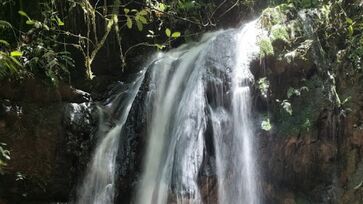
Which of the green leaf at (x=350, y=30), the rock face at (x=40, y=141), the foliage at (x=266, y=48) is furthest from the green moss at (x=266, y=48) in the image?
the rock face at (x=40, y=141)

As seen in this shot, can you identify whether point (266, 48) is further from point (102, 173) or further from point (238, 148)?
point (102, 173)

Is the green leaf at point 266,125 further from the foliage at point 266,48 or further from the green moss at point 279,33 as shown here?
the green moss at point 279,33

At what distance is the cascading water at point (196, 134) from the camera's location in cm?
554

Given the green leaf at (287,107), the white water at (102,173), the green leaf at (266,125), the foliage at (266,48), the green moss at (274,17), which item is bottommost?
the white water at (102,173)

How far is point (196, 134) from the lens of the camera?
18.5 feet

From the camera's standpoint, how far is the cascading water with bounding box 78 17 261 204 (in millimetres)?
5539

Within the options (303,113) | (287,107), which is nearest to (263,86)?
(287,107)

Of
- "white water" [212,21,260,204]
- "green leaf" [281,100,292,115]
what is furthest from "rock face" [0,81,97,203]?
"green leaf" [281,100,292,115]

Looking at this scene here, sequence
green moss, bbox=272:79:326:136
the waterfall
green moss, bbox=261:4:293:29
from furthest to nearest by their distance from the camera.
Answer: green moss, bbox=261:4:293:29
green moss, bbox=272:79:326:136
the waterfall

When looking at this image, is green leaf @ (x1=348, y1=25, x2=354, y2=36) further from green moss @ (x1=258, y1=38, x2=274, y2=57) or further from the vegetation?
green moss @ (x1=258, y1=38, x2=274, y2=57)

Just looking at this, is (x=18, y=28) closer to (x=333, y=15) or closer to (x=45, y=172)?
(x=45, y=172)

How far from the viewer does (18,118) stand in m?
6.64

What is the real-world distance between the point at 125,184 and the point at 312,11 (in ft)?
14.5

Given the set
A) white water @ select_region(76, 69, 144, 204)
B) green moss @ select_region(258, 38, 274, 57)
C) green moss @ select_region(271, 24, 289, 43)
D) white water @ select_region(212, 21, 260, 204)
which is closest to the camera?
white water @ select_region(212, 21, 260, 204)
